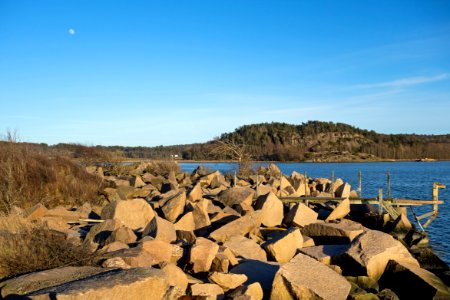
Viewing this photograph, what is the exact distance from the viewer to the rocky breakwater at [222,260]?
601 centimetres

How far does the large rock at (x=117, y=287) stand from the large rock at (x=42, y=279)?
31 centimetres

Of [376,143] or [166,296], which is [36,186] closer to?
[166,296]

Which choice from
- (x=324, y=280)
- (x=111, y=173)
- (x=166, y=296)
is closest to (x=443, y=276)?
(x=324, y=280)

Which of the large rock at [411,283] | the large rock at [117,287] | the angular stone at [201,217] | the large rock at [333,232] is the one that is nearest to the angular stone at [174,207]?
the angular stone at [201,217]

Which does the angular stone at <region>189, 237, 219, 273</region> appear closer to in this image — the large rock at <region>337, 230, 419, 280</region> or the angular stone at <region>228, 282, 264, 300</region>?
the angular stone at <region>228, 282, 264, 300</region>

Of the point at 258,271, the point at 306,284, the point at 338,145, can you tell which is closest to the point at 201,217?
the point at 258,271

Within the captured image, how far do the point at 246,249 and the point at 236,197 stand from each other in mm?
6012

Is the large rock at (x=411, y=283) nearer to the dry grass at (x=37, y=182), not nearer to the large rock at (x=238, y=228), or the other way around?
the large rock at (x=238, y=228)

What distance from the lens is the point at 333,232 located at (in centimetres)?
1194

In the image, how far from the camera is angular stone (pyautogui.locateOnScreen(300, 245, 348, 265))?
9.70 m

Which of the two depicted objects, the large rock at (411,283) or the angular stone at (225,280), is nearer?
the angular stone at (225,280)

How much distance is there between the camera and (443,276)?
11.4 m

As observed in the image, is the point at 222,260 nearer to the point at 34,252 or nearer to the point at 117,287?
the point at 34,252

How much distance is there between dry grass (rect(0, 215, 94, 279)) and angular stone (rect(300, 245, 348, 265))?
4727 millimetres
